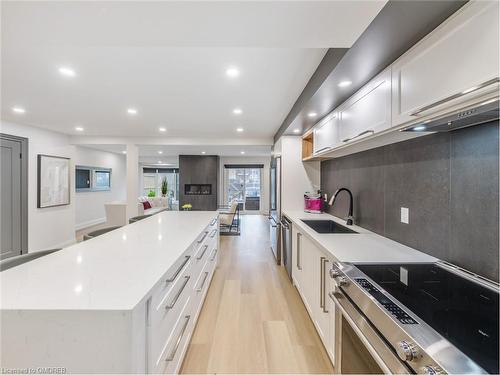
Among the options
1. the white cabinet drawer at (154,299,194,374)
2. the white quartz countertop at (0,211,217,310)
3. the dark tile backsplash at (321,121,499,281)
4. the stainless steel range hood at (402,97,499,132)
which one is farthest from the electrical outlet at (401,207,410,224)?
the white cabinet drawer at (154,299,194,374)

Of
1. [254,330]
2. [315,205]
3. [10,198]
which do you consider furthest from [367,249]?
[10,198]

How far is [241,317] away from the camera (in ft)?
7.66

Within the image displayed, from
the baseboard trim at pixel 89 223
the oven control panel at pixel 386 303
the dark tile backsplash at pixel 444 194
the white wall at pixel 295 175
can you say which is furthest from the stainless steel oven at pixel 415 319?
the baseboard trim at pixel 89 223

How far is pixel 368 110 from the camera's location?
64.5 inches

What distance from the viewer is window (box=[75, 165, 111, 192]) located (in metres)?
6.64

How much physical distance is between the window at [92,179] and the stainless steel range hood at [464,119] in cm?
797

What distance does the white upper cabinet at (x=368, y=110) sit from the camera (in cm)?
143

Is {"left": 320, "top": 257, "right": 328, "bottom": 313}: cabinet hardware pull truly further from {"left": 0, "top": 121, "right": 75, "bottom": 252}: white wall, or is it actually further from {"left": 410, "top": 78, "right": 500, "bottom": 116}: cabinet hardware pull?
{"left": 0, "top": 121, "right": 75, "bottom": 252}: white wall

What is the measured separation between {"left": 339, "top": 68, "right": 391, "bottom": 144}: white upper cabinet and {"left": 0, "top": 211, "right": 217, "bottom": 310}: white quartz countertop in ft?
5.18

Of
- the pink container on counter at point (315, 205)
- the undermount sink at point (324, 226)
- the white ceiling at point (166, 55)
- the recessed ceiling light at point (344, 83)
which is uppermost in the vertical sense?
the white ceiling at point (166, 55)

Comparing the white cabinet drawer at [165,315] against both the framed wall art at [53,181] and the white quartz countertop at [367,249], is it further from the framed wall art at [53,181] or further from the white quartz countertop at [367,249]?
the framed wall art at [53,181]

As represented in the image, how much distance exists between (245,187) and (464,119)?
28.9 feet

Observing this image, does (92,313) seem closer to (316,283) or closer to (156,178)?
(316,283)

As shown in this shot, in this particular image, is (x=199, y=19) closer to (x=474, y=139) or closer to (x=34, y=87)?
(x=474, y=139)
